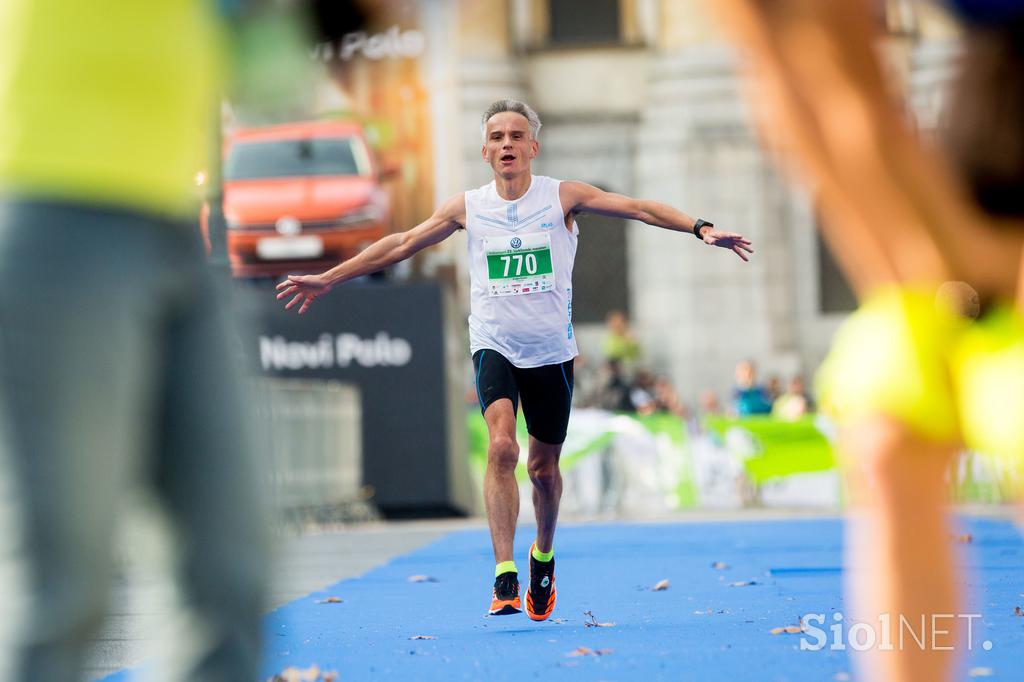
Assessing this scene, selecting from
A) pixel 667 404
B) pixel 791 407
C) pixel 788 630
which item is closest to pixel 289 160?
pixel 667 404

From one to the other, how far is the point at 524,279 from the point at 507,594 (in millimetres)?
1353

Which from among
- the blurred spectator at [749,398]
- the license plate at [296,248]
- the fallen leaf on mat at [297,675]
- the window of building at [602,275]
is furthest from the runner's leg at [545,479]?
the window of building at [602,275]

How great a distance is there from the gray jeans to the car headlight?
2014 cm

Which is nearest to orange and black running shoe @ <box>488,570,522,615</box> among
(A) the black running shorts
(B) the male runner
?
(B) the male runner

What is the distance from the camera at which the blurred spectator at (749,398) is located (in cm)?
2162

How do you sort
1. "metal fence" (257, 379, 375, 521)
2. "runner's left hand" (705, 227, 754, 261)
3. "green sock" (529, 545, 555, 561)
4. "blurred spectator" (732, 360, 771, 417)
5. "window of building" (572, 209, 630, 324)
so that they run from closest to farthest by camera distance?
1. "runner's left hand" (705, 227, 754, 261)
2. "green sock" (529, 545, 555, 561)
3. "metal fence" (257, 379, 375, 521)
4. "blurred spectator" (732, 360, 771, 417)
5. "window of building" (572, 209, 630, 324)

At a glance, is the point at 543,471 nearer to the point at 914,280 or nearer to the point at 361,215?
the point at 914,280

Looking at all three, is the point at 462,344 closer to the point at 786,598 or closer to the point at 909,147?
the point at 786,598

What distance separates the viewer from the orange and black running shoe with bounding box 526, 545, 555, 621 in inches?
306

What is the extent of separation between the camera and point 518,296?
26.2 ft

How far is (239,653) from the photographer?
2656 millimetres

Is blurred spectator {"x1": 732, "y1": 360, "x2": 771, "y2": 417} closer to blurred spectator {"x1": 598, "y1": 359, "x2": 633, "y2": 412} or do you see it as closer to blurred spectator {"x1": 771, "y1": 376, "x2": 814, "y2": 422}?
blurred spectator {"x1": 771, "y1": 376, "x2": 814, "y2": 422}

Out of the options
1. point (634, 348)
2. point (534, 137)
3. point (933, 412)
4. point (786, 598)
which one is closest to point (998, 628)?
point (786, 598)

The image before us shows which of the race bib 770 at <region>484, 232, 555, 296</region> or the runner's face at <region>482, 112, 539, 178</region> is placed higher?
the runner's face at <region>482, 112, 539, 178</region>
